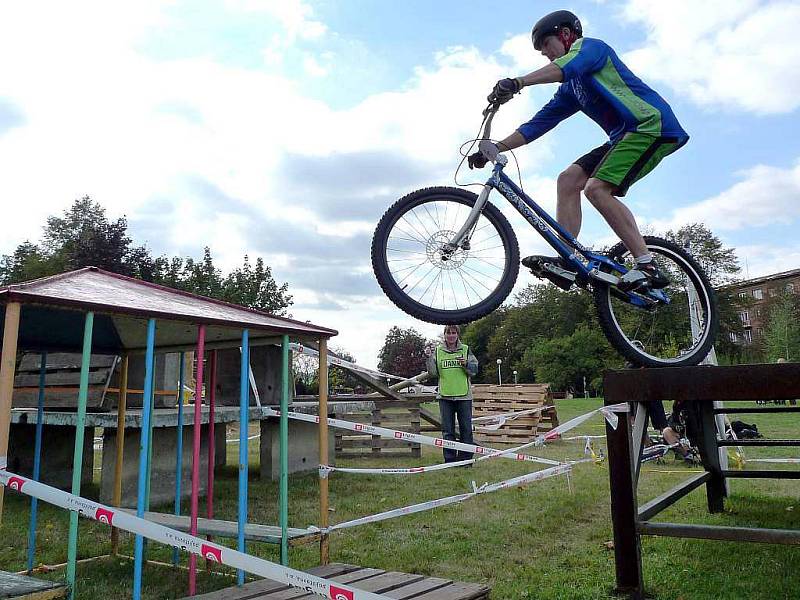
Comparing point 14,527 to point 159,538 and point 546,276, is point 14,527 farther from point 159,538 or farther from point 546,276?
point 546,276

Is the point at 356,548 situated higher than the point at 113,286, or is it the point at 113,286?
the point at 113,286

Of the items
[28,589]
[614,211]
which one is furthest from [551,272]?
[28,589]

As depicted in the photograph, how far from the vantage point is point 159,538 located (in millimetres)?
3082

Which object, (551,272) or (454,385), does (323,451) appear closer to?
(551,272)

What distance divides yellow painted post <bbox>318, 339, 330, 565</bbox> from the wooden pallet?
5215 mm

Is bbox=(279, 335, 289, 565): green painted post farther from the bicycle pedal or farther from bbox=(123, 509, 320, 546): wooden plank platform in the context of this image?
the bicycle pedal

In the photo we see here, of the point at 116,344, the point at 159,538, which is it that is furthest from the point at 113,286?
the point at 159,538

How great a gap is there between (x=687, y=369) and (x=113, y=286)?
399cm

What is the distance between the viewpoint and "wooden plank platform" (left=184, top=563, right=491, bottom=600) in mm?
3789

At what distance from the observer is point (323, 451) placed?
16.5 feet

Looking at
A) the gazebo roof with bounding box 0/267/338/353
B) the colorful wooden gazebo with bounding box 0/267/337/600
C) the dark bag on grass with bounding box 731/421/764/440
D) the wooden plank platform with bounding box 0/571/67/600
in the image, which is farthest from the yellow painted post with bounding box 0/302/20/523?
the dark bag on grass with bounding box 731/421/764/440

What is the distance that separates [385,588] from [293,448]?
5395 mm

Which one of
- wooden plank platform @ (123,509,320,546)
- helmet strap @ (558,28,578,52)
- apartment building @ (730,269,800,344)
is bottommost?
wooden plank platform @ (123,509,320,546)

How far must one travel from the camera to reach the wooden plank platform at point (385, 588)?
379cm
